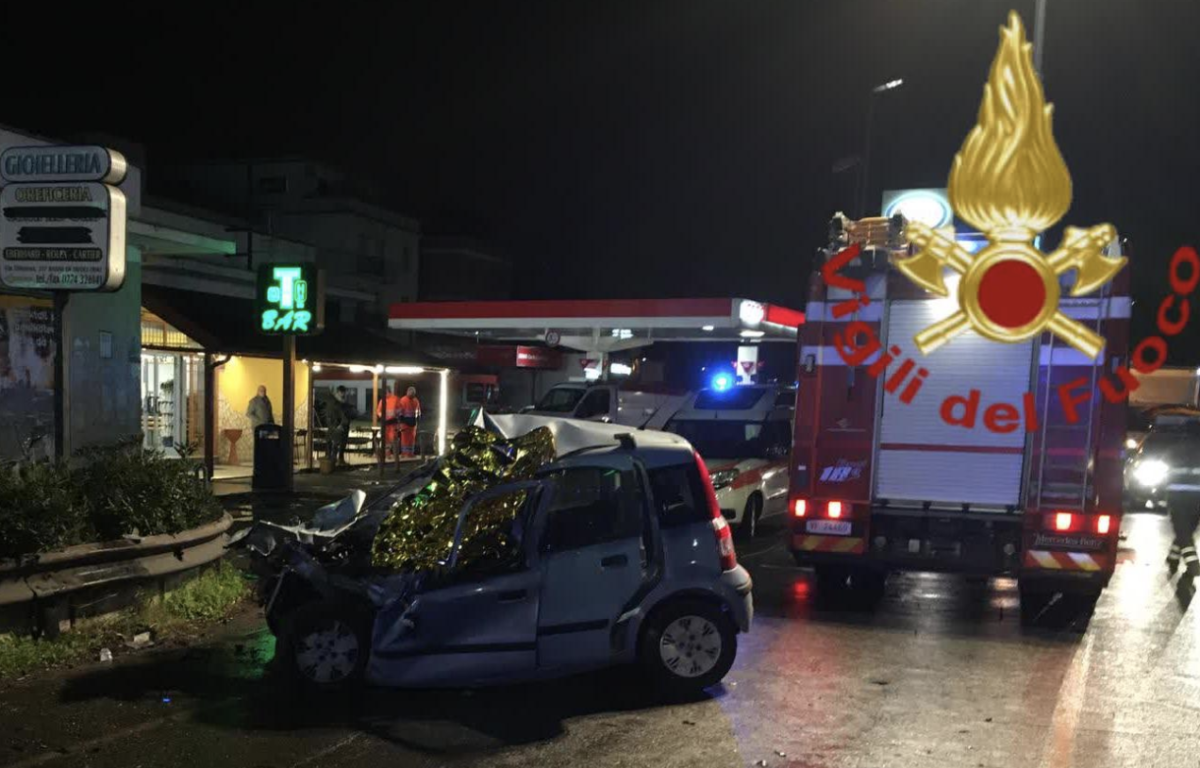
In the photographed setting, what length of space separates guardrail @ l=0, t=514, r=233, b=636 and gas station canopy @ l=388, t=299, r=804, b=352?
16.0 m

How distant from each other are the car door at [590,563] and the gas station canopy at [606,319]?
1625cm

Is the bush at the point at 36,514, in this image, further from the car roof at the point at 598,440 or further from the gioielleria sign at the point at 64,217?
the car roof at the point at 598,440

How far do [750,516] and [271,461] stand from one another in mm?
8139

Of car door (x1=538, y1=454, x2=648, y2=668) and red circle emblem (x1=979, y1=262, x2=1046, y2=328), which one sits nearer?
car door (x1=538, y1=454, x2=648, y2=668)

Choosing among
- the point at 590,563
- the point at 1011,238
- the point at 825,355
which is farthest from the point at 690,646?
the point at 1011,238

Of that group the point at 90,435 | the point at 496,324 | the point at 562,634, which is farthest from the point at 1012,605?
the point at 496,324

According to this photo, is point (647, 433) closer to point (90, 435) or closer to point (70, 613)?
point (70, 613)

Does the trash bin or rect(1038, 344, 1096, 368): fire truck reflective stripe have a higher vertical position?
rect(1038, 344, 1096, 368): fire truck reflective stripe

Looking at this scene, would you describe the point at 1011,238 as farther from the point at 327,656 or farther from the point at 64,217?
the point at 64,217

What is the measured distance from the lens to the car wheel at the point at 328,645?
248 inches

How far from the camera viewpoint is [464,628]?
606cm

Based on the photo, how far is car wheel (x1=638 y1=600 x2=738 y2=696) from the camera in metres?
6.35

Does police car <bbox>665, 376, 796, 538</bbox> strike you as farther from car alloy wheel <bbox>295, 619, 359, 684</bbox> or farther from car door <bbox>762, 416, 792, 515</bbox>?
car alloy wheel <bbox>295, 619, 359, 684</bbox>

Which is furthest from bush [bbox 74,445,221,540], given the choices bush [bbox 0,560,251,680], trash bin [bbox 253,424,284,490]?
trash bin [bbox 253,424,284,490]
